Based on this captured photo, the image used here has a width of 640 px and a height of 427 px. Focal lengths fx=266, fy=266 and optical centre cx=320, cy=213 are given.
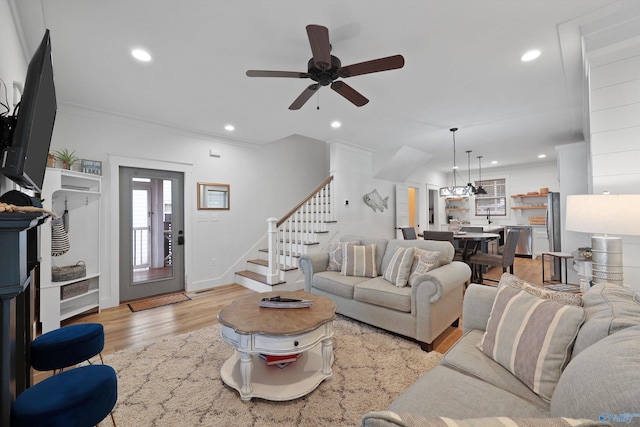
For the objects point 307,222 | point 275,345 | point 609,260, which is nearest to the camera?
point 275,345

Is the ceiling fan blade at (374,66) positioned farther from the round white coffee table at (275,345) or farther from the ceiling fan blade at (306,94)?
the round white coffee table at (275,345)

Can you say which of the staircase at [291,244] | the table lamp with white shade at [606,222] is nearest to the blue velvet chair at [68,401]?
the table lamp with white shade at [606,222]

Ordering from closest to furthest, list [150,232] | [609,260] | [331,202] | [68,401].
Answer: [68,401]
[609,260]
[150,232]
[331,202]

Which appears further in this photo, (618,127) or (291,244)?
(291,244)

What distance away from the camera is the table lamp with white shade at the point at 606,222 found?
172 centimetres

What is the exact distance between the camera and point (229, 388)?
76.0 inches

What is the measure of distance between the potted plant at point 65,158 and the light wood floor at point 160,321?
1874 mm

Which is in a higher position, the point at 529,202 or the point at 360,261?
the point at 529,202

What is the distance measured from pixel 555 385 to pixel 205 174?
4791 mm

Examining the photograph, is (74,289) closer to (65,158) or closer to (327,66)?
(65,158)

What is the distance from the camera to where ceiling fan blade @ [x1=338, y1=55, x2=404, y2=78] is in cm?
197

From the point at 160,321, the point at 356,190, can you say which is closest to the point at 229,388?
the point at 160,321

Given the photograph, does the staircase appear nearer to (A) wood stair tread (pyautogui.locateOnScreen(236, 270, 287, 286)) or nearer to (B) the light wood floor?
(A) wood stair tread (pyautogui.locateOnScreen(236, 270, 287, 286))

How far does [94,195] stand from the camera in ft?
11.6
